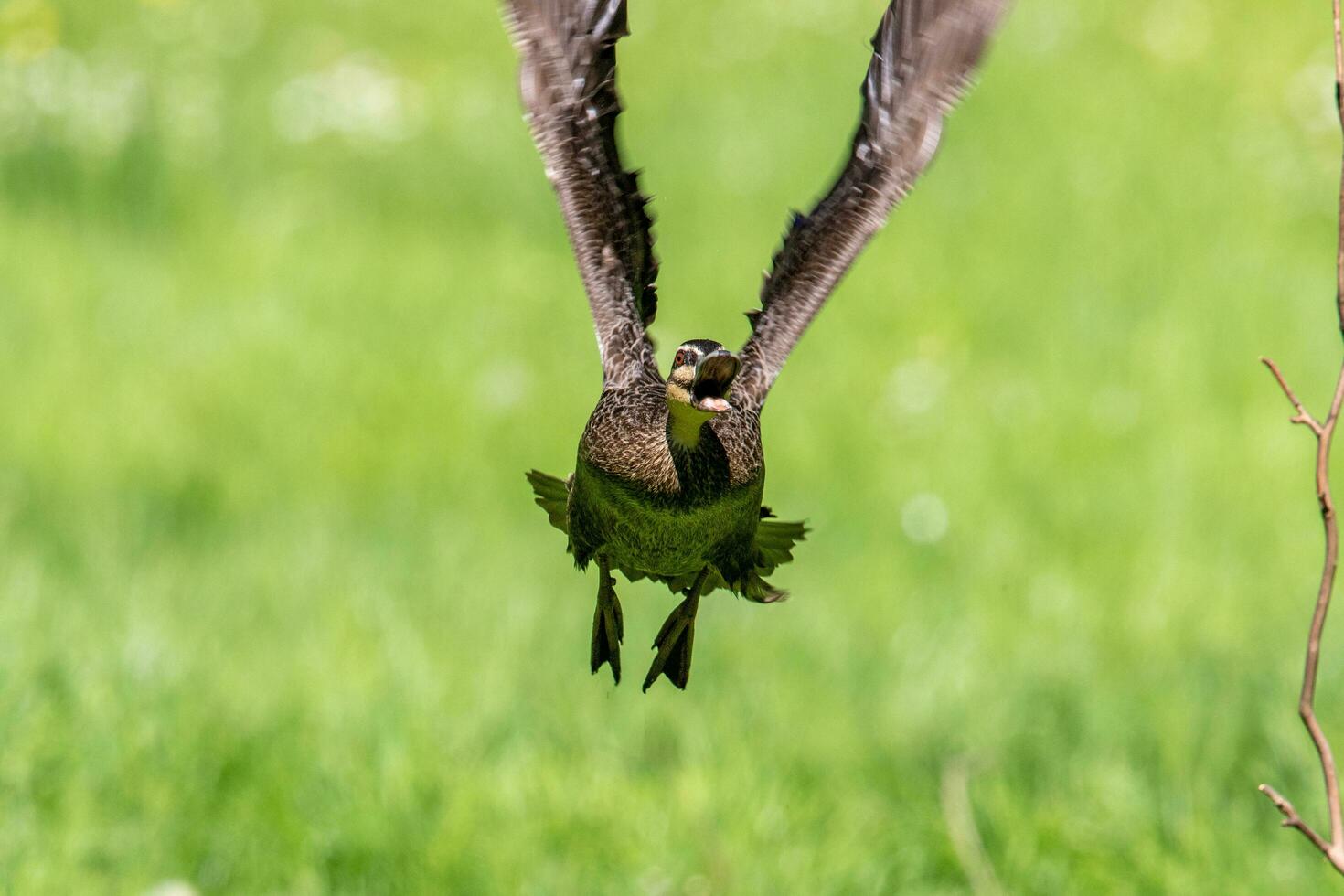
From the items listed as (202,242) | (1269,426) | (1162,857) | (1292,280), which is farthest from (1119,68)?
(1162,857)

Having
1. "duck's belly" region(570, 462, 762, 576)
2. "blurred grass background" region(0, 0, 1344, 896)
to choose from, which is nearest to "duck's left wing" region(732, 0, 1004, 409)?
"duck's belly" region(570, 462, 762, 576)

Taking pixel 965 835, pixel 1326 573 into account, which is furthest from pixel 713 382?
pixel 965 835

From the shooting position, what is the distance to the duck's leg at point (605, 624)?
1350mm

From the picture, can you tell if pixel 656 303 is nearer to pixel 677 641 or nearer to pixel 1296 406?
pixel 677 641

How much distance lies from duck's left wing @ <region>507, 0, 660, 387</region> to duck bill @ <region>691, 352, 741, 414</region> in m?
0.16

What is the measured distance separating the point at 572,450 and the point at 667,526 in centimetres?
1043

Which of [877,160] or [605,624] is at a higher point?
[877,160]

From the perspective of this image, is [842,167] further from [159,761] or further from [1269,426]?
[1269,426]

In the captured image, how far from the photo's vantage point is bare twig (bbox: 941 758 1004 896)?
6.94 meters

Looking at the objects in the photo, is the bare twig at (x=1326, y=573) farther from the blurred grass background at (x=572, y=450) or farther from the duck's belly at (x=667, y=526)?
the blurred grass background at (x=572, y=450)

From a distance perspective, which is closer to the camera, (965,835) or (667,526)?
(667,526)

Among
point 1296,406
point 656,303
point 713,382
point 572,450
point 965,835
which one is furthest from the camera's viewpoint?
point 572,450

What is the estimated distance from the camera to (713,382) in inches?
47.1

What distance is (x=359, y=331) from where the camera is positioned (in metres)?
12.4
